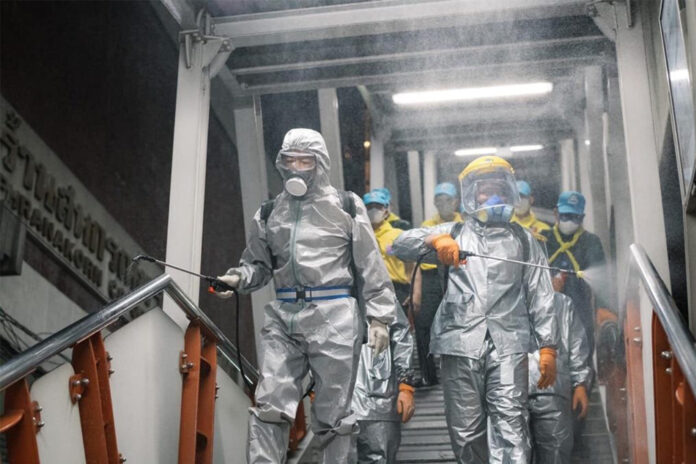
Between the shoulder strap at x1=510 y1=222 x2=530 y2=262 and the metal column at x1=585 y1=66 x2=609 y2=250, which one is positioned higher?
the metal column at x1=585 y1=66 x2=609 y2=250

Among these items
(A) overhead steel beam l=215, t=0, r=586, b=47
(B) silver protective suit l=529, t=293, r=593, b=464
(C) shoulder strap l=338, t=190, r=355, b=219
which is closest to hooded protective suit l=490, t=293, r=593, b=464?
(B) silver protective suit l=529, t=293, r=593, b=464

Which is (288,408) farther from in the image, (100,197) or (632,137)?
(100,197)

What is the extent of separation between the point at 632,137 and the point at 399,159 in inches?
143

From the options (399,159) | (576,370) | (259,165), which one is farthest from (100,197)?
(576,370)

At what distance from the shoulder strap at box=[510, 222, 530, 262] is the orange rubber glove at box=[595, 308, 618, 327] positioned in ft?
3.45

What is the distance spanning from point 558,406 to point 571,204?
1.54 metres

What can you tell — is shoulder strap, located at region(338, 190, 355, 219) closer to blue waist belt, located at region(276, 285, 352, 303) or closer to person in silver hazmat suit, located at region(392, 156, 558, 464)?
blue waist belt, located at region(276, 285, 352, 303)

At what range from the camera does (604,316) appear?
4820 millimetres

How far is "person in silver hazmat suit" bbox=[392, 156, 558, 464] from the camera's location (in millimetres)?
3723

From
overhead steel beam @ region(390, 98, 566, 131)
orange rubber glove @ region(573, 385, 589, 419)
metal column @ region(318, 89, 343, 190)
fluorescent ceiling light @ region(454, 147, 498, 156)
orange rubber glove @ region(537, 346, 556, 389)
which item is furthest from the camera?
fluorescent ceiling light @ region(454, 147, 498, 156)

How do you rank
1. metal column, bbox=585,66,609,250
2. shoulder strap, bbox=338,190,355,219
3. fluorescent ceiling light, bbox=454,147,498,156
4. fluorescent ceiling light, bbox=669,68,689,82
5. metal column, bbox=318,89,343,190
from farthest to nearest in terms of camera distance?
1. fluorescent ceiling light, bbox=454,147,498,156
2. metal column, bbox=585,66,609,250
3. metal column, bbox=318,89,343,190
4. shoulder strap, bbox=338,190,355,219
5. fluorescent ceiling light, bbox=669,68,689,82

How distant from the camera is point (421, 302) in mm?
5336

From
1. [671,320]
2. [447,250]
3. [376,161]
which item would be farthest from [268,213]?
[376,161]

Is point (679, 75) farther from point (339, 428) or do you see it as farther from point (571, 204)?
point (571, 204)
